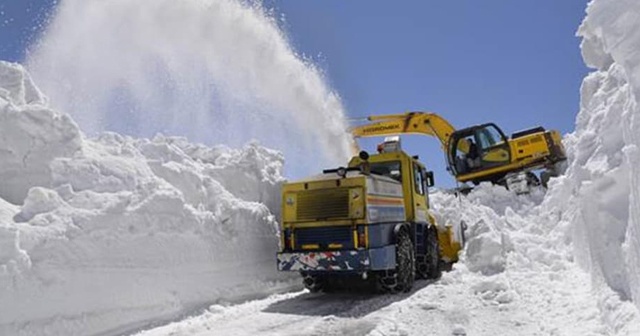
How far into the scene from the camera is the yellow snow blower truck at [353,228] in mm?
8703

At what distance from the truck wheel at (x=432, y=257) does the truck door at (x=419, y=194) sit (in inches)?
16.5

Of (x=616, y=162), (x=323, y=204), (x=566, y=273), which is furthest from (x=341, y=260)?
(x=616, y=162)

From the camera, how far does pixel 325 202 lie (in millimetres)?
9086

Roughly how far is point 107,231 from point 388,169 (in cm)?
577

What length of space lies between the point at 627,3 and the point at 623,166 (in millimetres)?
1476

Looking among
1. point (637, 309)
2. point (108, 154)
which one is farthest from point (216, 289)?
point (637, 309)

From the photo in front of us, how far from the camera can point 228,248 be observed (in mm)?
9273

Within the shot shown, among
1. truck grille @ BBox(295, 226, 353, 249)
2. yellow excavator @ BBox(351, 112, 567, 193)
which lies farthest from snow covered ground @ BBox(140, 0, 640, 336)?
yellow excavator @ BBox(351, 112, 567, 193)

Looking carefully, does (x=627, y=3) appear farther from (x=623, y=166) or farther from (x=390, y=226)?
(x=390, y=226)

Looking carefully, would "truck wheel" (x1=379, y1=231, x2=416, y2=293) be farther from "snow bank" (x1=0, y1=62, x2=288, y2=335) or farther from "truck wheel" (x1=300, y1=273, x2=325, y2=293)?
"snow bank" (x1=0, y1=62, x2=288, y2=335)

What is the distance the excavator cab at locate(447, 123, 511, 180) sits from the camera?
68.4 feet

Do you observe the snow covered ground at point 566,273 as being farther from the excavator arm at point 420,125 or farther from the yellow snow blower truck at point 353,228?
the excavator arm at point 420,125

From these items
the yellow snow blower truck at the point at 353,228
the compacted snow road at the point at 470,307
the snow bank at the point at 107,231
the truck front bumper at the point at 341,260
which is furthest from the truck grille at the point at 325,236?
the snow bank at the point at 107,231

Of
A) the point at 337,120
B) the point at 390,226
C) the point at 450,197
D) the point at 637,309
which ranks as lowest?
the point at 637,309
